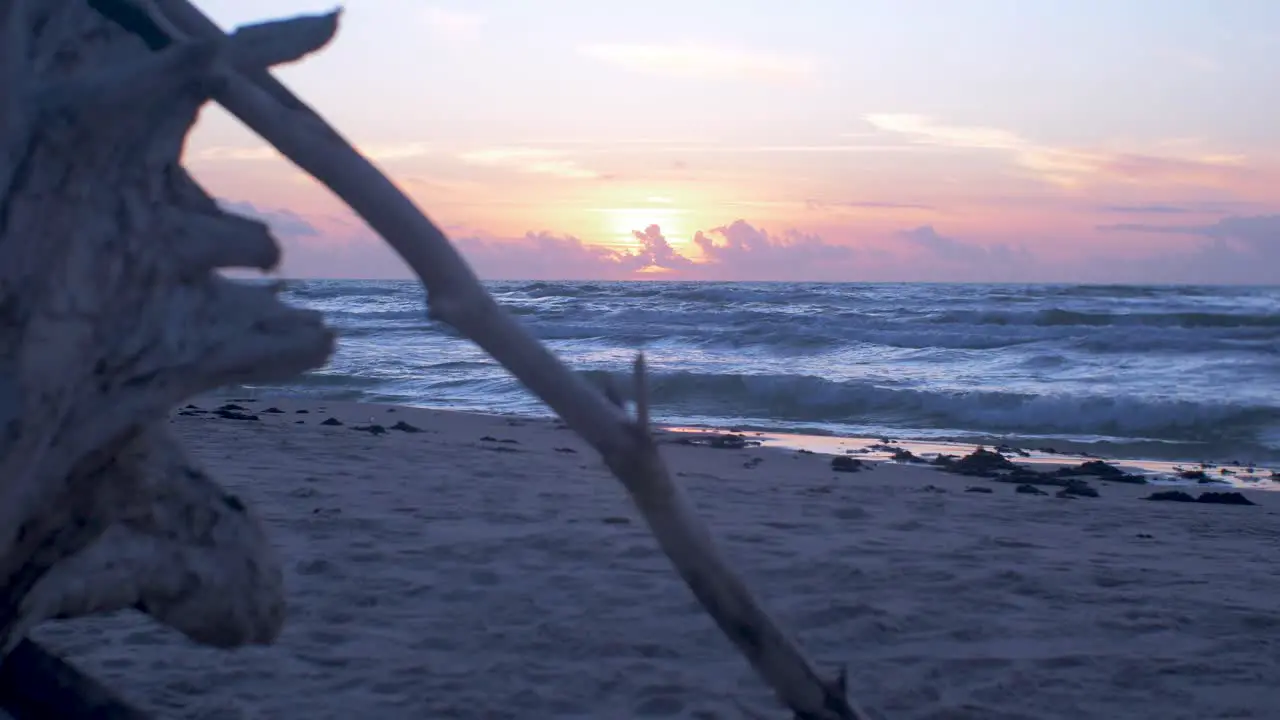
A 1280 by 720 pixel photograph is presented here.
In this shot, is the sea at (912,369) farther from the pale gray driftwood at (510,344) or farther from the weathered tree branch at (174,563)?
the pale gray driftwood at (510,344)

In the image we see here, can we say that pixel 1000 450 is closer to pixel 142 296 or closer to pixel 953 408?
pixel 953 408

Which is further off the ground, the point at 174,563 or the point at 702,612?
the point at 174,563

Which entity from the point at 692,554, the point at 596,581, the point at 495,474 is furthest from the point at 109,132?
the point at 495,474

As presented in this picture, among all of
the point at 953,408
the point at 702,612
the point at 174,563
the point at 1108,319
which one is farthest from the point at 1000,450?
the point at 1108,319

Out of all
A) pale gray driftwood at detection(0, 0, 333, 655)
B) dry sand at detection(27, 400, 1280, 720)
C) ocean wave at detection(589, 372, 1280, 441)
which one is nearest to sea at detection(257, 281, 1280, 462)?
ocean wave at detection(589, 372, 1280, 441)

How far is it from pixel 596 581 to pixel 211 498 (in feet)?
8.00

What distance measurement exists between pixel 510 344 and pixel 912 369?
17175 millimetres

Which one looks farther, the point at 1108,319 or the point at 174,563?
the point at 1108,319

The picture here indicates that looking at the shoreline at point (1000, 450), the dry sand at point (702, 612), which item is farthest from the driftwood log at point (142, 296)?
the shoreline at point (1000, 450)

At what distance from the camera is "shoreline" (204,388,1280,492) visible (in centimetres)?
933

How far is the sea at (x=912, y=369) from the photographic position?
1308 cm

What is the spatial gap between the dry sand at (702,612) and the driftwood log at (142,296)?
4.51ft

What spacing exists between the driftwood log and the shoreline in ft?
26.2

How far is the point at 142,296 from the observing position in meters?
1.80
